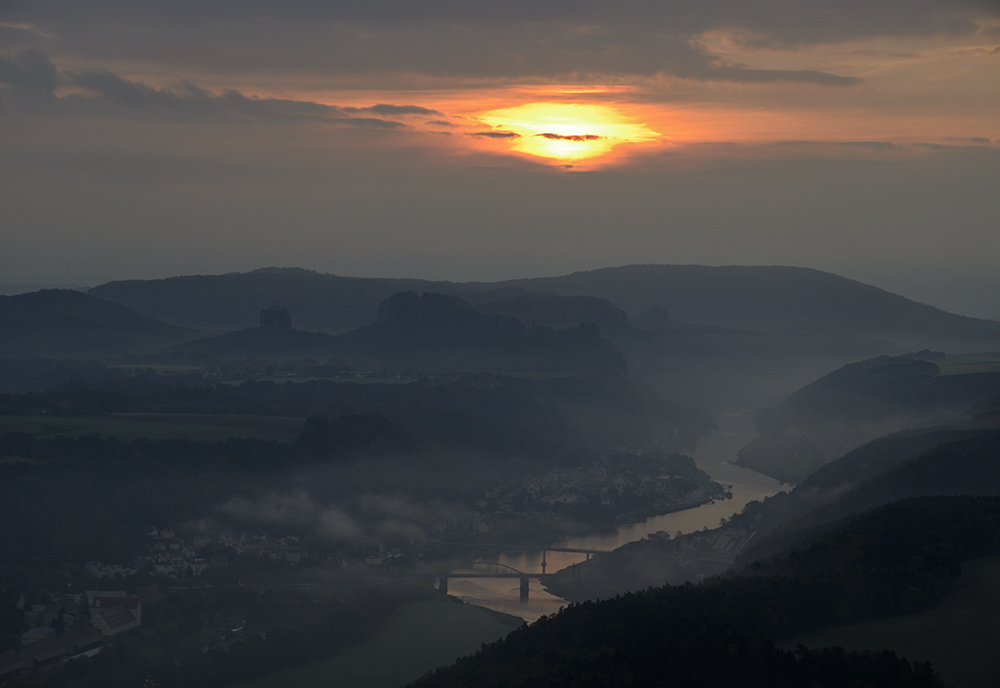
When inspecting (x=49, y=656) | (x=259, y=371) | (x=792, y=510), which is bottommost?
(x=49, y=656)

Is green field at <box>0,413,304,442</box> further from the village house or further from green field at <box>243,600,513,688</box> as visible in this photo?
green field at <box>243,600,513,688</box>

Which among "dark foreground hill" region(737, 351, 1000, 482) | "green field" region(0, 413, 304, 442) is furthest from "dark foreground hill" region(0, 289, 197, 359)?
"dark foreground hill" region(737, 351, 1000, 482)

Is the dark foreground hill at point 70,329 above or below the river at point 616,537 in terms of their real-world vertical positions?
above

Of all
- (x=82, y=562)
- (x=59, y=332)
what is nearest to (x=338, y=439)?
(x=82, y=562)

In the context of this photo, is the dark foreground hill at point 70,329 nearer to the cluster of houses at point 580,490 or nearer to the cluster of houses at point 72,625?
the cluster of houses at point 580,490

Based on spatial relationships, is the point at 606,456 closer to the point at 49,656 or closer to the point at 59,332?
the point at 49,656

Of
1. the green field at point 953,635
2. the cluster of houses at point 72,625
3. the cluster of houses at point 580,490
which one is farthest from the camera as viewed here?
the cluster of houses at point 580,490

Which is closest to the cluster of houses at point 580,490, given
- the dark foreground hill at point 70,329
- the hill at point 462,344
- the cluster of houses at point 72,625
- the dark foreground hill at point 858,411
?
the dark foreground hill at point 858,411

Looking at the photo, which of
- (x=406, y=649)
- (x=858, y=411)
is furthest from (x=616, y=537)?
(x=858, y=411)
